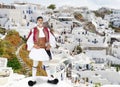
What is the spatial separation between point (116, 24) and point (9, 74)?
55.7 m

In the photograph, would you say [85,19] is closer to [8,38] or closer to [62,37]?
[62,37]

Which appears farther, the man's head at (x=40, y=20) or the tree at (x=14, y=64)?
the tree at (x=14, y=64)

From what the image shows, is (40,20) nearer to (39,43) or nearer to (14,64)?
(39,43)

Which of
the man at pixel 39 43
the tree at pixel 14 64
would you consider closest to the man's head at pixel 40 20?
the man at pixel 39 43

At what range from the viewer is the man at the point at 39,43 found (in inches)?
311

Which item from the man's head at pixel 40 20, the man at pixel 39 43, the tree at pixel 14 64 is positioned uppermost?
the man's head at pixel 40 20

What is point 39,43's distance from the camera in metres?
7.96

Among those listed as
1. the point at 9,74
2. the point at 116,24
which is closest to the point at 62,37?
the point at 116,24

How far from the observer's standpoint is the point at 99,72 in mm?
29266

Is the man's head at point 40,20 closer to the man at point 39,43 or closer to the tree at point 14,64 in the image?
the man at point 39,43

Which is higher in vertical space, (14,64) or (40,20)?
(40,20)

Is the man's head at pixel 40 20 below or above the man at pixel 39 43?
above

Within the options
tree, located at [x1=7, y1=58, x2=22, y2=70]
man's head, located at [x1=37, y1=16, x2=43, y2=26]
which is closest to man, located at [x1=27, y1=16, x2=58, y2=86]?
man's head, located at [x1=37, y1=16, x2=43, y2=26]

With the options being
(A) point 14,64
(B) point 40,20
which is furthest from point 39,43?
(A) point 14,64
